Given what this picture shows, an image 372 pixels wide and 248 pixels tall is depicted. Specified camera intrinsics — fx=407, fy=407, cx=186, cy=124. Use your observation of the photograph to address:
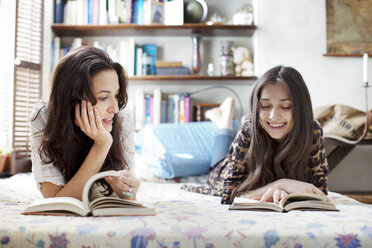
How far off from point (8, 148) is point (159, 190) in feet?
3.37

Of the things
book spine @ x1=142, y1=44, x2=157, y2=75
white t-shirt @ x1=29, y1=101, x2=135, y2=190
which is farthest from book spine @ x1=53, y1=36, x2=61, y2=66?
white t-shirt @ x1=29, y1=101, x2=135, y2=190

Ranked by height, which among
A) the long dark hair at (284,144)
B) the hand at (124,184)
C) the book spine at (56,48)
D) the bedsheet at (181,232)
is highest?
the book spine at (56,48)

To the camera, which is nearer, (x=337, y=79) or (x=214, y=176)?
(x=214, y=176)

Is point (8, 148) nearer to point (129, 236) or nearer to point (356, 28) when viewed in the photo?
point (129, 236)

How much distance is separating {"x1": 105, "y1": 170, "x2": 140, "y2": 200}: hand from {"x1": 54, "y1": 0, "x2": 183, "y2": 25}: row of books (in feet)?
6.71

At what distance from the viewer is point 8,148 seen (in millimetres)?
2424

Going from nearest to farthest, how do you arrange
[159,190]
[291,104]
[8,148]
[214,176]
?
[291,104], [159,190], [214,176], [8,148]

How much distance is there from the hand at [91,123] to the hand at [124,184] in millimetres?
132

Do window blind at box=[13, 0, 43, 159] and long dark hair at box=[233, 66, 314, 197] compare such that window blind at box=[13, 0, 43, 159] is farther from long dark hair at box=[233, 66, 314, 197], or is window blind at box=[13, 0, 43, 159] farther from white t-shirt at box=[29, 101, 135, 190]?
long dark hair at box=[233, 66, 314, 197]

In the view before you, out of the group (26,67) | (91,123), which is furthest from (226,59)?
(91,123)

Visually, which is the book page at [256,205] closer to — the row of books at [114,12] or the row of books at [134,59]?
the row of books at [134,59]

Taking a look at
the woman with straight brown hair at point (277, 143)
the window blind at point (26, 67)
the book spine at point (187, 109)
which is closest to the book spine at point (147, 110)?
the book spine at point (187, 109)

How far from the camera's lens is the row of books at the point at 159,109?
3025 millimetres

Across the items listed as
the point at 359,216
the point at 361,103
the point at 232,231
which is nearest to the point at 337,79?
the point at 361,103
